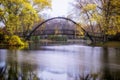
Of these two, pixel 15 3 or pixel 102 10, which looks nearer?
pixel 15 3

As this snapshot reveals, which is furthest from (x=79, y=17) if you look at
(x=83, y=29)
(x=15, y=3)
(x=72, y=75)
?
(x=72, y=75)

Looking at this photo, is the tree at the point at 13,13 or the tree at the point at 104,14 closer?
the tree at the point at 13,13

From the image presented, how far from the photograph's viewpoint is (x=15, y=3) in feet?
133

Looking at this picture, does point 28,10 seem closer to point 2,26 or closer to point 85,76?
point 2,26

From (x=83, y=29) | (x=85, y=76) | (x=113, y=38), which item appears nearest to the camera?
(x=85, y=76)

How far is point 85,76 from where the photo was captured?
1133 centimetres

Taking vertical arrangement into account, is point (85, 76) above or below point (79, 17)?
below

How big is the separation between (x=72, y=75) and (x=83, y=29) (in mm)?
36498

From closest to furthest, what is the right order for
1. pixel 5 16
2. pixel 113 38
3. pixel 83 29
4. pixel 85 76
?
1. pixel 85 76
2. pixel 5 16
3. pixel 113 38
4. pixel 83 29

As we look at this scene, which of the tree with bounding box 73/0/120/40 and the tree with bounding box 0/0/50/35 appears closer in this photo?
the tree with bounding box 0/0/50/35

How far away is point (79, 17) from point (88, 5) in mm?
3925

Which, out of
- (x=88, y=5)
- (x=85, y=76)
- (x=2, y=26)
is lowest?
(x=85, y=76)

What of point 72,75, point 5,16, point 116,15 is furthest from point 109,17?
point 72,75

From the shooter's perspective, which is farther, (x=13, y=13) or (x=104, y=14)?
(x=104, y=14)
